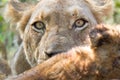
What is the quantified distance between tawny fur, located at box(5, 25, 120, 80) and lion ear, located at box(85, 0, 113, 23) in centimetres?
274

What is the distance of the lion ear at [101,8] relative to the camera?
589cm

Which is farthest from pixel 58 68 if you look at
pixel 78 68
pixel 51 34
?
pixel 51 34

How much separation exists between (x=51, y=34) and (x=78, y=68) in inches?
81.4

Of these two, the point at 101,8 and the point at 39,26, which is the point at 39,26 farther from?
the point at 101,8

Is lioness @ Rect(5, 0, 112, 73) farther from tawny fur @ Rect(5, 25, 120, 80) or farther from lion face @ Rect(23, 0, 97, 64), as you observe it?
tawny fur @ Rect(5, 25, 120, 80)

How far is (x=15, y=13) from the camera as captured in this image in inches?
245

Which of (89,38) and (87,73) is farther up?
(89,38)

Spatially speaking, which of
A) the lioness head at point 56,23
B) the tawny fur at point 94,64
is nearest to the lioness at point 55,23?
the lioness head at point 56,23

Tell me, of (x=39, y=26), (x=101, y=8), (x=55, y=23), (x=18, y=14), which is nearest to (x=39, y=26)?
(x=39, y=26)

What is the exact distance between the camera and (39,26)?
5617 millimetres

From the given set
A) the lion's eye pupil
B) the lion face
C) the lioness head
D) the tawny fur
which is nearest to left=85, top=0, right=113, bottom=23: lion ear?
the lioness head

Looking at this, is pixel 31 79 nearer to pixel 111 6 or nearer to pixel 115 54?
pixel 115 54

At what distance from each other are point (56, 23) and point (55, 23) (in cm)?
1

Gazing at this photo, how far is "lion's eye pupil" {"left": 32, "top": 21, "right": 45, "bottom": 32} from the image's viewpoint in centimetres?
556
